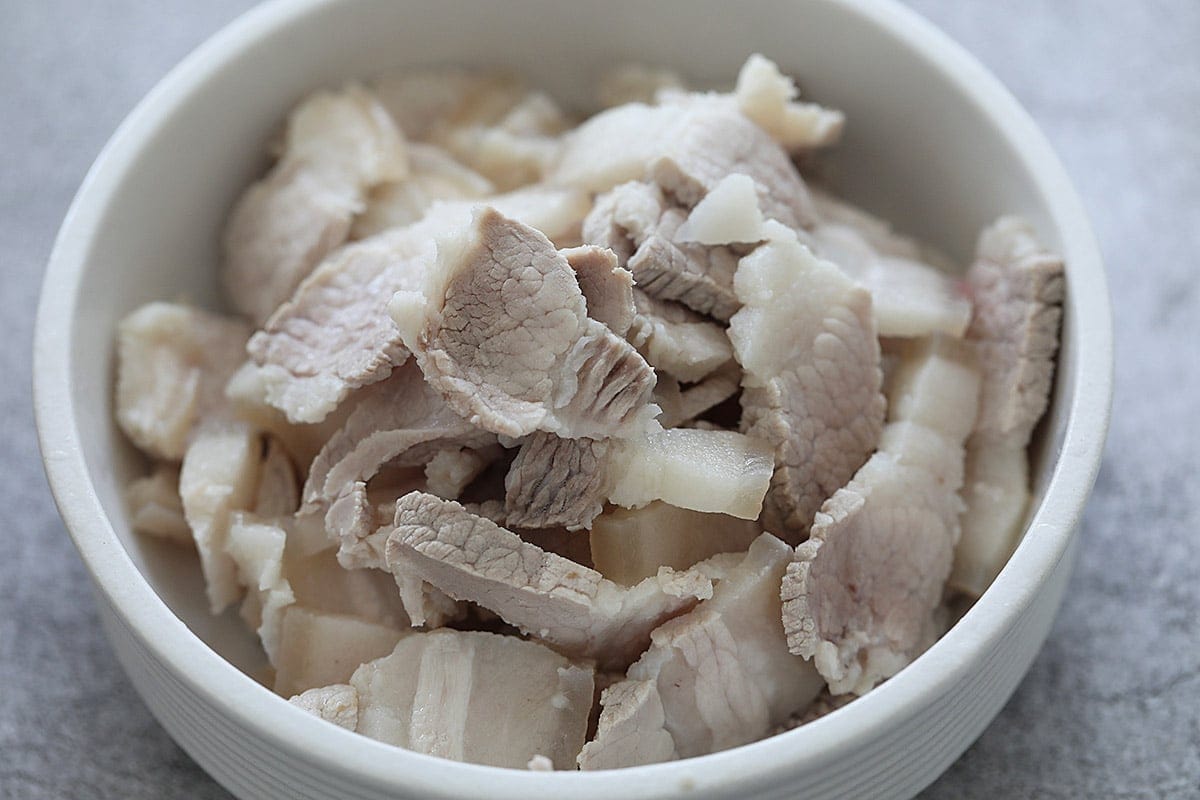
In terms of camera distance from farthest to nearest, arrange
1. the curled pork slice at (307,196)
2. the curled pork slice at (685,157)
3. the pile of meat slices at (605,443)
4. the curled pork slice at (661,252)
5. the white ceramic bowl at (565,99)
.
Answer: the curled pork slice at (307,196) → the curled pork slice at (685,157) → the curled pork slice at (661,252) → the pile of meat slices at (605,443) → the white ceramic bowl at (565,99)

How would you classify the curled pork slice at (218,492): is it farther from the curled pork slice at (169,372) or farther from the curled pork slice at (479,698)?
the curled pork slice at (479,698)

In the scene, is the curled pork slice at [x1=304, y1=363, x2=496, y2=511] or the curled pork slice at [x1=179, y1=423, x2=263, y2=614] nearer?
the curled pork slice at [x1=304, y1=363, x2=496, y2=511]

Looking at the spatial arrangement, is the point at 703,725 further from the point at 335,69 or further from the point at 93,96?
the point at 93,96

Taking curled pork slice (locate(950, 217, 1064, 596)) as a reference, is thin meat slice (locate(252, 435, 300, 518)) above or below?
below

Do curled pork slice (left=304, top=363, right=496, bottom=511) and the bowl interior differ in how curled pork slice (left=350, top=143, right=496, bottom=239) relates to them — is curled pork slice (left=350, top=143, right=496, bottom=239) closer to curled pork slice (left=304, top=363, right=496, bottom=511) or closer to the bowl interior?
the bowl interior

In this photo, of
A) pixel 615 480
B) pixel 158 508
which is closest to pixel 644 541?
pixel 615 480

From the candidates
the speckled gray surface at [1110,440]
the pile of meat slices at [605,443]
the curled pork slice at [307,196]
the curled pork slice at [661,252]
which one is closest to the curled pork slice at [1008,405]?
the pile of meat slices at [605,443]

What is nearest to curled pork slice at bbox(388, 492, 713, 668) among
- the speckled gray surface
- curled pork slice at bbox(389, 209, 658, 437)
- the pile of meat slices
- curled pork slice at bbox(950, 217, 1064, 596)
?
the pile of meat slices
